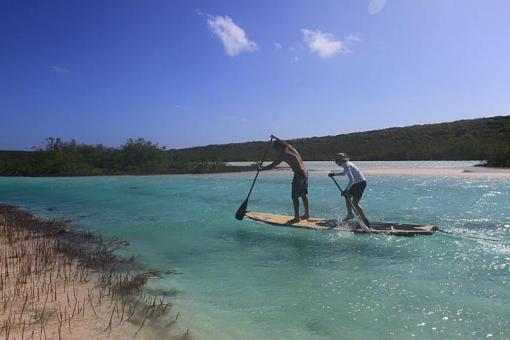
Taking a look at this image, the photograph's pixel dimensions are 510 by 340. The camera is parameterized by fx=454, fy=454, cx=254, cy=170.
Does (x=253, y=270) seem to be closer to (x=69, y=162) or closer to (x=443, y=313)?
(x=443, y=313)

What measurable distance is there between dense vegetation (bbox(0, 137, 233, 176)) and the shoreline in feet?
98.1

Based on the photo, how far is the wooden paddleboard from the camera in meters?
9.87

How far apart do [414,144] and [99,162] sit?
40.6 meters

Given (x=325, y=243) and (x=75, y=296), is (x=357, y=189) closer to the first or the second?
(x=325, y=243)

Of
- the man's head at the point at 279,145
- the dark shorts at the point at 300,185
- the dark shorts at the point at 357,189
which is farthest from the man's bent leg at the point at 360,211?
the man's head at the point at 279,145

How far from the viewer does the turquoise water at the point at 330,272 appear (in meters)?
5.16

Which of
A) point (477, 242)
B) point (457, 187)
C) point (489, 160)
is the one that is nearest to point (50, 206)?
point (477, 242)

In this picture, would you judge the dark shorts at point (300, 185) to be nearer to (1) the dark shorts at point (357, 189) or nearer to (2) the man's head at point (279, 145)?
(2) the man's head at point (279, 145)

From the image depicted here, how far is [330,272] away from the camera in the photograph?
7320 mm

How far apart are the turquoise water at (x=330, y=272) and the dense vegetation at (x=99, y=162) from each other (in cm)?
2427

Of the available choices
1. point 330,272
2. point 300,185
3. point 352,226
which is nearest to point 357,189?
point 352,226

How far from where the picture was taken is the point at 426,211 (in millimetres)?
13953

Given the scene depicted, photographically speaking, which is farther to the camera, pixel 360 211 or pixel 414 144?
pixel 414 144

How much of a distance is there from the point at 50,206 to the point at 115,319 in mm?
14638
